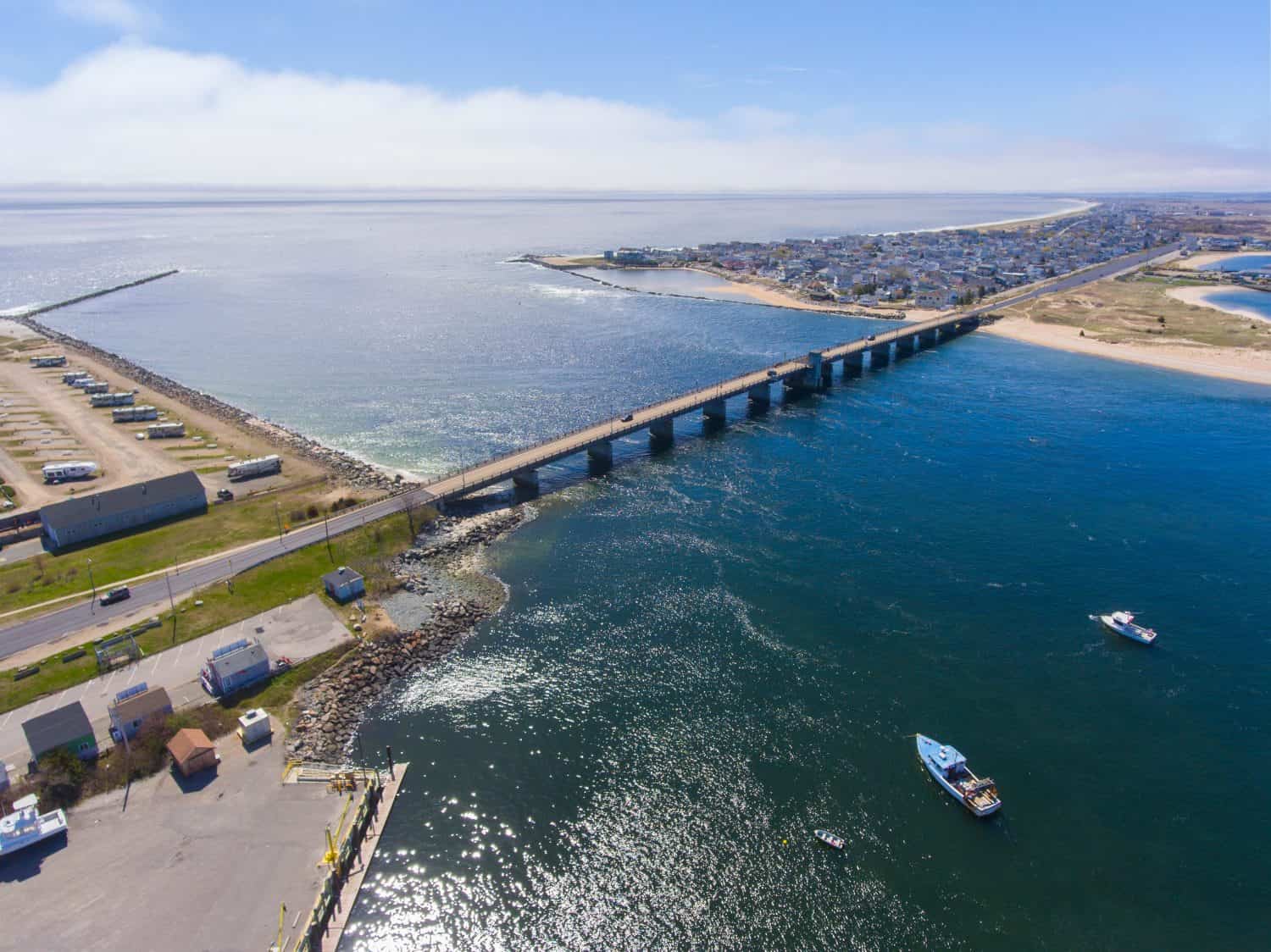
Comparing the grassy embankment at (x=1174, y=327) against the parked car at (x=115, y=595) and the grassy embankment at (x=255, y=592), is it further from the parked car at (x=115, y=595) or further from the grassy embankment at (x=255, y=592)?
the parked car at (x=115, y=595)

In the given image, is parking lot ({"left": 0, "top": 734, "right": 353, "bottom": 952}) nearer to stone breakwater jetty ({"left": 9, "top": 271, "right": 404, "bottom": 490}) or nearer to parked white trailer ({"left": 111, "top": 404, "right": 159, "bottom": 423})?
stone breakwater jetty ({"left": 9, "top": 271, "right": 404, "bottom": 490})

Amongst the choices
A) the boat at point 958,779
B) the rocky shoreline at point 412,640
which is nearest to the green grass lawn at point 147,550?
the rocky shoreline at point 412,640

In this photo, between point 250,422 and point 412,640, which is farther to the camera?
point 250,422

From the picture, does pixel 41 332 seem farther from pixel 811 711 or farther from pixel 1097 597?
pixel 1097 597

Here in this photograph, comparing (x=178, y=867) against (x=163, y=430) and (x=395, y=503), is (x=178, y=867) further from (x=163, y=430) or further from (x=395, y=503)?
(x=163, y=430)

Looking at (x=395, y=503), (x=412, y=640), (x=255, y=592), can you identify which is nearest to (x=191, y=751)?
(x=412, y=640)

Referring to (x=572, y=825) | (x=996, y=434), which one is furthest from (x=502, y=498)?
(x=996, y=434)
